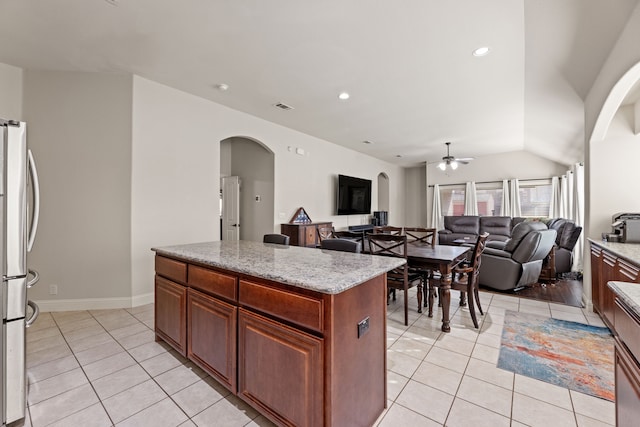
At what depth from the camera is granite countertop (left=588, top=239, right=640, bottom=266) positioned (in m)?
2.17

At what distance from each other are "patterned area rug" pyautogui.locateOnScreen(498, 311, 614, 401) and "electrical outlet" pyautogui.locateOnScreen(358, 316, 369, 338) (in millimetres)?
1492

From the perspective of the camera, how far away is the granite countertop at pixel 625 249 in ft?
7.13

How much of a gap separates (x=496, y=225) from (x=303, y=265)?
7370 millimetres

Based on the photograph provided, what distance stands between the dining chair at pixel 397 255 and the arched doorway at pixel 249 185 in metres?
2.55

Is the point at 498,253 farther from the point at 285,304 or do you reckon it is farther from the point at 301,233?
the point at 285,304

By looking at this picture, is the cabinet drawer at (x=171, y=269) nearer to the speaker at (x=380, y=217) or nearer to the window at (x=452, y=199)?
the speaker at (x=380, y=217)

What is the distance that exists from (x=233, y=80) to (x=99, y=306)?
3272 mm

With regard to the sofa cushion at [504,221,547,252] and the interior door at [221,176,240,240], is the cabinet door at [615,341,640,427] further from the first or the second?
the interior door at [221,176,240,240]

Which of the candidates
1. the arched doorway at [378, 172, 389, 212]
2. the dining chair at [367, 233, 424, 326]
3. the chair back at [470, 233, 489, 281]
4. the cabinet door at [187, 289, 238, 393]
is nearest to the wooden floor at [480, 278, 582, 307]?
the chair back at [470, 233, 489, 281]

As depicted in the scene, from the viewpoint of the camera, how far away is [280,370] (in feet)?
4.76

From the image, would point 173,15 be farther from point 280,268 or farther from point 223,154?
point 223,154

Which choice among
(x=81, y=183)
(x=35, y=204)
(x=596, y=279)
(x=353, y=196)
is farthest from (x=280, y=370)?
(x=353, y=196)

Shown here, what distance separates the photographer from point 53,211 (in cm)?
333

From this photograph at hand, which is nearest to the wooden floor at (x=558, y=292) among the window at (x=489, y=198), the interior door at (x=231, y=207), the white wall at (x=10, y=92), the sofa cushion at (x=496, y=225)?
the sofa cushion at (x=496, y=225)
